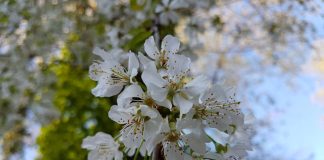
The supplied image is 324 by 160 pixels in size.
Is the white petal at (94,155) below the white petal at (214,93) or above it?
below

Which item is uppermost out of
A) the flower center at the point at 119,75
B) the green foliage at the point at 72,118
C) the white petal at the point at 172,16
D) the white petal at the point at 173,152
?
the green foliage at the point at 72,118

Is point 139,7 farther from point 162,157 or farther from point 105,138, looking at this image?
point 162,157

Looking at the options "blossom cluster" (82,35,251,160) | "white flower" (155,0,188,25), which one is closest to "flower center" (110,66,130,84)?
"blossom cluster" (82,35,251,160)

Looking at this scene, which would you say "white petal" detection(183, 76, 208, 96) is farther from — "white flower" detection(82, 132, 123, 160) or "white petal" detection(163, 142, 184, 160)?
"white flower" detection(82, 132, 123, 160)

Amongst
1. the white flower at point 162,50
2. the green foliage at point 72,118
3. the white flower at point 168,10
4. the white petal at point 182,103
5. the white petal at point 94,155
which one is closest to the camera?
the white petal at point 182,103

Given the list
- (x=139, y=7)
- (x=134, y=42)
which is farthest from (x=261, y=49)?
(x=134, y=42)

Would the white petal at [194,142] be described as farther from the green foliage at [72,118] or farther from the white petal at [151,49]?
the green foliage at [72,118]

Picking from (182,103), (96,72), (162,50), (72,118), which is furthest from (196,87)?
(72,118)

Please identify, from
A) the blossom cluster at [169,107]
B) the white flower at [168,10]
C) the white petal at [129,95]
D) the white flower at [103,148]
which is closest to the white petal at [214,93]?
the blossom cluster at [169,107]
